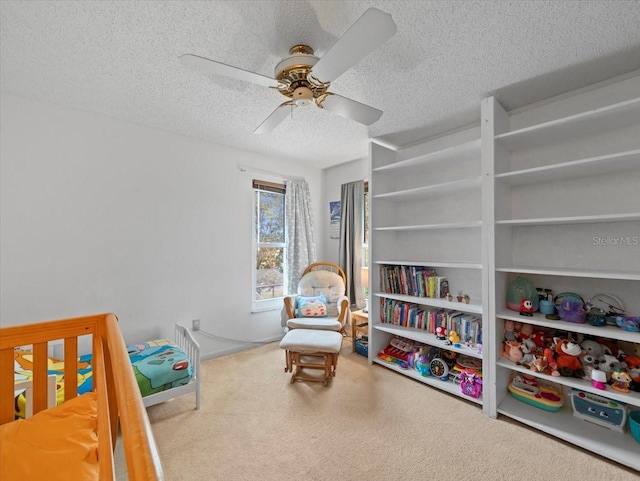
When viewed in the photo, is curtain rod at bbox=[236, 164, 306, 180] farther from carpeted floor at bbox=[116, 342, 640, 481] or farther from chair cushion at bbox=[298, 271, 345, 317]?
carpeted floor at bbox=[116, 342, 640, 481]

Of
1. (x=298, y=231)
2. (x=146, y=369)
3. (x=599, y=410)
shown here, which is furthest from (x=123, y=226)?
(x=599, y=410)

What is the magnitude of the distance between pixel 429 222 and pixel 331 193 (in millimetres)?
1571

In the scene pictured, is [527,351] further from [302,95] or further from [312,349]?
[302,95]

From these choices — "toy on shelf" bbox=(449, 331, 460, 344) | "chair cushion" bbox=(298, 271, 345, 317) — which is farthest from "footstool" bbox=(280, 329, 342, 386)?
"toy on shelf" bbox=(449, 331, 460, 344)

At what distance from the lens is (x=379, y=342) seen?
281 centimetres

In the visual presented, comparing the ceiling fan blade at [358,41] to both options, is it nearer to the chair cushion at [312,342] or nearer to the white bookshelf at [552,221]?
the white bookshelf at [552,221]

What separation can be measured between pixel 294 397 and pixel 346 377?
1.77 feet

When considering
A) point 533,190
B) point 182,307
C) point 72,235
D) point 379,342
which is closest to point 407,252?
point 379,342

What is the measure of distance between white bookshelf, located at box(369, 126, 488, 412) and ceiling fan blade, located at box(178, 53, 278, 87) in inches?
62.2

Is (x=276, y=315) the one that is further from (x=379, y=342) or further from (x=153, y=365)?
(x=153, y=365)

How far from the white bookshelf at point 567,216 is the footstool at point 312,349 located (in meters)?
1.17

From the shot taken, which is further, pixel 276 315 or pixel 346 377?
pixel 276 315

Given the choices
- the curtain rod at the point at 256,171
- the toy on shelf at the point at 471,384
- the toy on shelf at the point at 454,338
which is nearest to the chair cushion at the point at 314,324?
the toy on shelf at the point at 454,338

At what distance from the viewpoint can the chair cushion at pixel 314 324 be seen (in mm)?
2729
